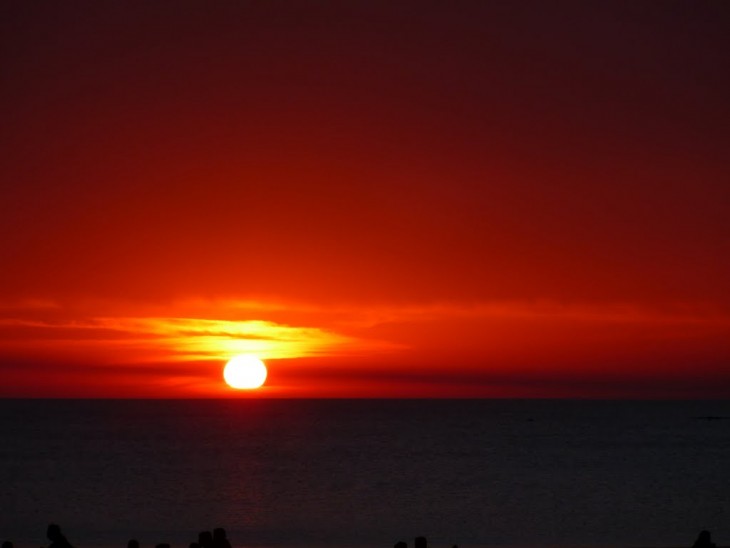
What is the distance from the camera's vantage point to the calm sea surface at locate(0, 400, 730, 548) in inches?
1537

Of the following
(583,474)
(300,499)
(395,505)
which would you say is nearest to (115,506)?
(300,499)

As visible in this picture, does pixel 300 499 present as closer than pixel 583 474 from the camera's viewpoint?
Yes

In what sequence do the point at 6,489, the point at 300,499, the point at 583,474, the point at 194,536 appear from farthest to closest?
the point at 583,474
the point at 6,489
the point at 300,499
the point at 194,536

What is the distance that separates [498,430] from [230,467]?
221 ft

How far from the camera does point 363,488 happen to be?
5697 centimetres

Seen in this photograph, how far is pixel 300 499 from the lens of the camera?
168ft

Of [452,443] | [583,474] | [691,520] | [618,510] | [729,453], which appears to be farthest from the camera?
[452,443]

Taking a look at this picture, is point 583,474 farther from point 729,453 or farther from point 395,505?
point 729,453

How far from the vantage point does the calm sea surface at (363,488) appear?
3903 centimetres

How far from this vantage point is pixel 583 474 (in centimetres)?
6800

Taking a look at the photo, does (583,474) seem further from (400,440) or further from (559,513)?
(400,440)

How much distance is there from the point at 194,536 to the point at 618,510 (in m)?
19.9

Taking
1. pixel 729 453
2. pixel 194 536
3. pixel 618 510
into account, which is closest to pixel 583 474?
pixel 618 510

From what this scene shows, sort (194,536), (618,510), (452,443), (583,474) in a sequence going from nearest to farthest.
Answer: (194,536) → (618,510) → (583,474) → (452,443)
